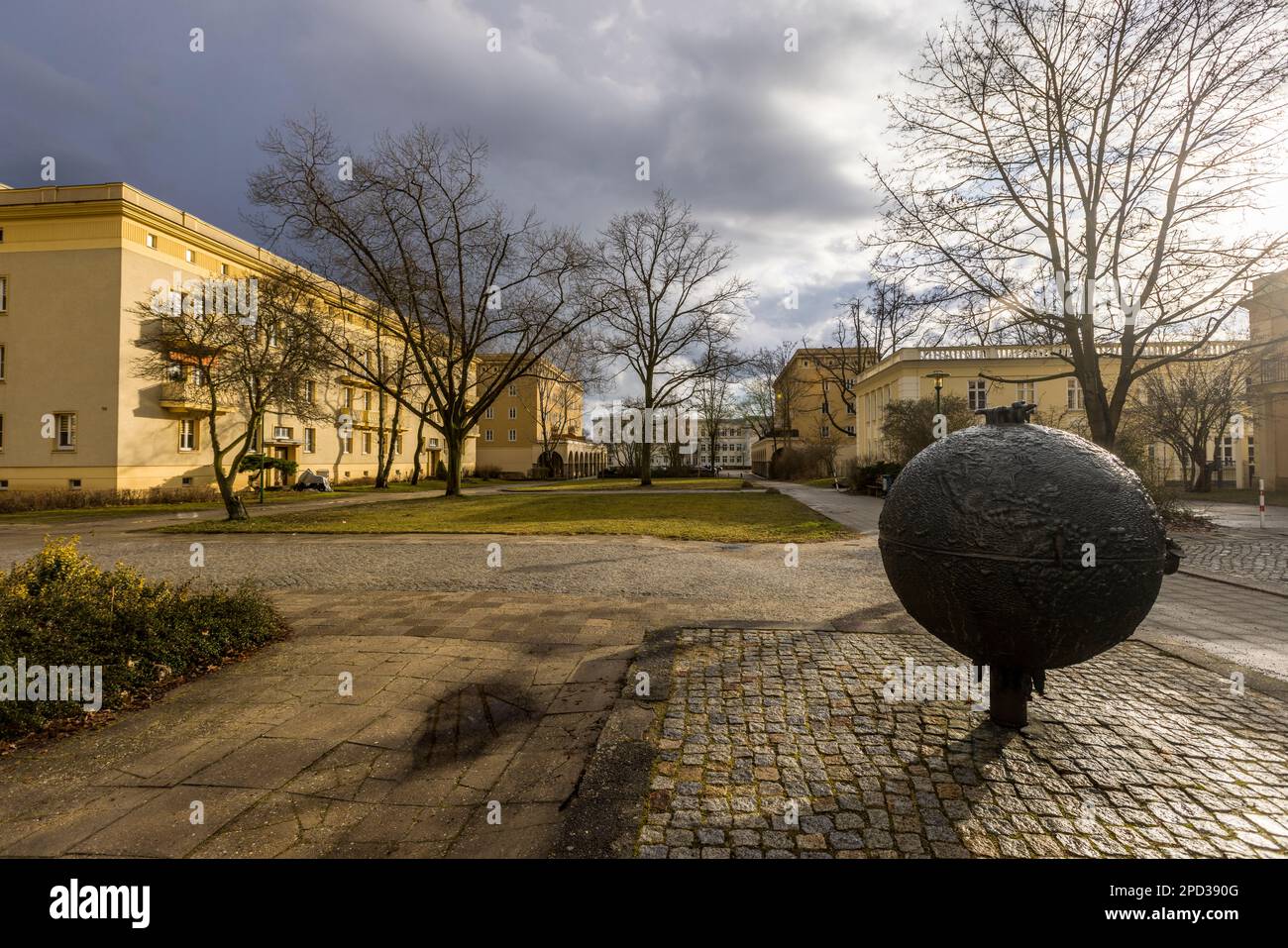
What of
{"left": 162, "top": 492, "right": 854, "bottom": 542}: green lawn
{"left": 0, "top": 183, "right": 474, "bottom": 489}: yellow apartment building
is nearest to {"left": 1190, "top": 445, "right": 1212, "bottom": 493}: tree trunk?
{"left": 162, "top": 492, "right": 854, "bottom": 542}: green lawn

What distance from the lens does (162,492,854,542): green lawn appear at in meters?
14.7

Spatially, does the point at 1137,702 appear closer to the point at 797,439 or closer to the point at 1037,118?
the point at 1037,118

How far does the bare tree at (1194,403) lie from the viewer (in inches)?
1130

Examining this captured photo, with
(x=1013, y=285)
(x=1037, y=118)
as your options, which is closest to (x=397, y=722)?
(x=1013, y=285)

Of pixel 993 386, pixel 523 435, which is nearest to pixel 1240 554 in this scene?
pixel 993 386

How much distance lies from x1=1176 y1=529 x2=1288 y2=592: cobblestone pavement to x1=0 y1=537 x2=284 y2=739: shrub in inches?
498

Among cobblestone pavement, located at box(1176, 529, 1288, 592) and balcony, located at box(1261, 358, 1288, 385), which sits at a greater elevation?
balcony, located at box(1261, 358, 1288, 385)

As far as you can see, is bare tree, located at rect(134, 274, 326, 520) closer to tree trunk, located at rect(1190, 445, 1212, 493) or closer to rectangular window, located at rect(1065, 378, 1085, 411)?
tree trunk, located at rect(1190, 445, 1212, 493)

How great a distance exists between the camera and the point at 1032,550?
119 inches

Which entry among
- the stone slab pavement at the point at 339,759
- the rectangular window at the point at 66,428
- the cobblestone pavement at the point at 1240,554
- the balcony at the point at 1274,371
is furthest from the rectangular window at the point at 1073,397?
the rectangular window at the point at 66,428

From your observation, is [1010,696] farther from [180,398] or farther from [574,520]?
[180,398]

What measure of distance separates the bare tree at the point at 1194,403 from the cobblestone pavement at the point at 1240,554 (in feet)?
63.2

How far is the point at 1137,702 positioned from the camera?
3.98 metres

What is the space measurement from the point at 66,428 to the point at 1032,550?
36.8 meters
